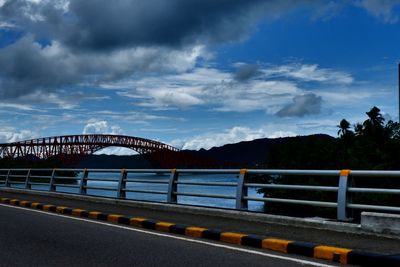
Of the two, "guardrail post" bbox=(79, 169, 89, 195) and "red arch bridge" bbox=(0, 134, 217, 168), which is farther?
"red arch bridge" bbox=(0, 134, 217, 168)

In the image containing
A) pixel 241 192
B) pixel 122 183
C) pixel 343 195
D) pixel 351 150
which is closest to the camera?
pixel 343 195

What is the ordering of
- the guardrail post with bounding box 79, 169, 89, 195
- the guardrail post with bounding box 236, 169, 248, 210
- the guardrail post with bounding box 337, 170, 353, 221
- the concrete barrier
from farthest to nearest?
the guardrail post with bounding box 79, 169, 89, 195 → the guardrail post with bounding box 236, 169, 248, 210 → the guardrail post with bounding box 337, 170, 353, 221 → the concrete barrier

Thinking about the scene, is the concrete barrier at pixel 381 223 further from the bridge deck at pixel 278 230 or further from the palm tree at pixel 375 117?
the palm tree at pixel 375 117

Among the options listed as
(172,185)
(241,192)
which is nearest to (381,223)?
(241,192)

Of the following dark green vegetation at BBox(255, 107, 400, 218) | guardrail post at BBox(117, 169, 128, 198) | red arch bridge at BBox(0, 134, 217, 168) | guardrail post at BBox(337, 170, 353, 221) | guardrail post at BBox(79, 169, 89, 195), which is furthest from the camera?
red arch bridge at BBox(0, 134, 217, 168)

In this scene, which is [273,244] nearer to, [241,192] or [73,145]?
[241,192]

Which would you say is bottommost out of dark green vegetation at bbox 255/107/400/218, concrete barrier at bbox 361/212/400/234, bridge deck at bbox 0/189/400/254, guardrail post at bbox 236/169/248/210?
bridge deck at bbox 0/189/400/254

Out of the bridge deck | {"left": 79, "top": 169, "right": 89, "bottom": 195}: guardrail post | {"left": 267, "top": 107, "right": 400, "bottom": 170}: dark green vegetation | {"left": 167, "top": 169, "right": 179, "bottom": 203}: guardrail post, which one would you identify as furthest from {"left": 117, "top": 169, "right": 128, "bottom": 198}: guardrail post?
{"left": 267, "top": 107, "right": 400, "bottom": 170}: dark green vegetation

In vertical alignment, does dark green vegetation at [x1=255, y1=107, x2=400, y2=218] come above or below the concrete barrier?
above

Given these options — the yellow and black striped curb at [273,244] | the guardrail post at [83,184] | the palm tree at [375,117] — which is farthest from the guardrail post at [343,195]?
the palm tree at [375,117]

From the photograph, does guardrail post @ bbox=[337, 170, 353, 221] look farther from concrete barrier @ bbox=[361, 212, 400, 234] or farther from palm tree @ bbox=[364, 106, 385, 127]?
palm tree @ bbox=[364, 106, 385, 127]

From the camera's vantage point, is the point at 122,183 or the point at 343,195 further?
the point at 122,183

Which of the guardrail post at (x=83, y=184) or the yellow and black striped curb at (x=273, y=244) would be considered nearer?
the yellow and black striped curb at (x=273, y=244)

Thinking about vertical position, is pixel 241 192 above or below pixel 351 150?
below
